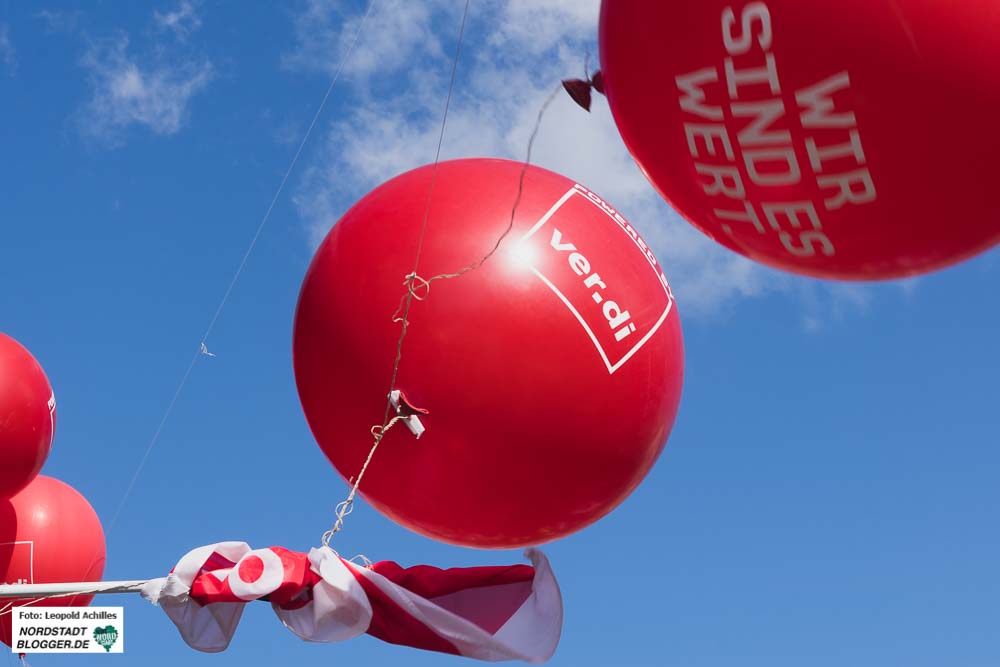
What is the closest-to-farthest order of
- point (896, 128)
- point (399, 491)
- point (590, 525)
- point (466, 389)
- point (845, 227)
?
point (896, 128) → point (845, 227) → point (466, 389) → point (399, 491) → point (590, 525)

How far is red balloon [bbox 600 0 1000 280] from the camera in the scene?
400 cm

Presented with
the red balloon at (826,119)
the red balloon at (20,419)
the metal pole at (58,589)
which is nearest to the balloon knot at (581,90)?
the red balloon at (826,119)

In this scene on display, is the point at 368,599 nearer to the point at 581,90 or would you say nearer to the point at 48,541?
the point at 581,90

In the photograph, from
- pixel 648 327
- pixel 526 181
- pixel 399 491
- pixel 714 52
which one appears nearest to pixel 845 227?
pixel 714 52

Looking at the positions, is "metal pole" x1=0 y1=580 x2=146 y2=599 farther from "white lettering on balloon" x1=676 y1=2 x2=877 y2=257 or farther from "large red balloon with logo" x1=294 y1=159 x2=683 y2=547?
"white lettering on balloon" x1=676 y1=2 x2=877 y2=257

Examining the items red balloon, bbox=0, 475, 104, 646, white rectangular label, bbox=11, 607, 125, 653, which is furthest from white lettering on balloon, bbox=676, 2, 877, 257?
red balloon, bbox=0, 475, 104, 646

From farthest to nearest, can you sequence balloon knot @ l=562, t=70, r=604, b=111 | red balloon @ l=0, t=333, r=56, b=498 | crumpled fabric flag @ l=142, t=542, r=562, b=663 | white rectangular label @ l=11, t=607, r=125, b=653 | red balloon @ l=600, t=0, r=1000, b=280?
red balloon @ l=0, t=333, r=56, b=498 < white rectangular label @ l=11, t=607, r=125, b=653 < crumpled fabric flag @ l=142, t=542, r=562, b=663 < balloon knot @ l=562, t=70, r=604, b=111 < red balloon @ l=600, t=0, r=1000, b=280

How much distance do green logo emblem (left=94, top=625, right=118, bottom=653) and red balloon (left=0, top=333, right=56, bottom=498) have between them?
7.92 feet

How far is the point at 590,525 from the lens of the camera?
241 inches

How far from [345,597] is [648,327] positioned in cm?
176

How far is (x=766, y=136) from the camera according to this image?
4.24m

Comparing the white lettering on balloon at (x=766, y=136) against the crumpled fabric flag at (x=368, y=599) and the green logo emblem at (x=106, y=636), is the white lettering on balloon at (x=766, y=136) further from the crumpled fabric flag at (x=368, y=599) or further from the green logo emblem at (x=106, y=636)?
the green logo emblem at (x=106, y=636)

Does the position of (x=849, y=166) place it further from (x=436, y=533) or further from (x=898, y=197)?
(x=436, y=533)

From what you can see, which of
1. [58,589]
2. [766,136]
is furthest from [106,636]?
[766,136]
